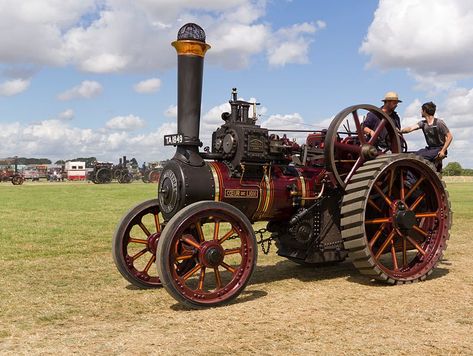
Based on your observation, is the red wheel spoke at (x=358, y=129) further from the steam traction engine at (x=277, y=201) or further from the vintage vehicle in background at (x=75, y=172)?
the vintage vehicle in background at (x=75, y=172)

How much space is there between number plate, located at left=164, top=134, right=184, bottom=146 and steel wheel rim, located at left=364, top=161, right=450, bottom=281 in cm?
228

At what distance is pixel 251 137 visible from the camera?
602cm

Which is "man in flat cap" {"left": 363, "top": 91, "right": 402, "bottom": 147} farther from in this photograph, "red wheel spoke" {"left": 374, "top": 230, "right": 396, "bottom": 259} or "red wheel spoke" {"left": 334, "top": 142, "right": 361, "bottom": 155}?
"red wheel spoke" {"left": 374, "top": 230, "right": 396, "bottom": 259}

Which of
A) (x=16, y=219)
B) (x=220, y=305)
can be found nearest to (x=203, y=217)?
(x=220, y=305)

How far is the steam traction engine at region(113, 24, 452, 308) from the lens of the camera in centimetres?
547

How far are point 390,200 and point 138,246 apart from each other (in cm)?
513

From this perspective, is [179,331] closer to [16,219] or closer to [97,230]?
[97,230]

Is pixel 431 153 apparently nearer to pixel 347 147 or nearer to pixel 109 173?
Result: pixel 347 147

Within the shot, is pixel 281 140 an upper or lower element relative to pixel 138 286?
upper

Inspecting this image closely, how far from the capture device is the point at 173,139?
19.5ft

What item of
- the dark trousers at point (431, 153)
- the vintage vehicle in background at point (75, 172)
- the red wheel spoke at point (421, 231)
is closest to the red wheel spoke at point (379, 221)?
the red wheel spoke at point (421, 231)

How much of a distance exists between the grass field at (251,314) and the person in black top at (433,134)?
1581mm

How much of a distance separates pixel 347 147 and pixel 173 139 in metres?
2.17

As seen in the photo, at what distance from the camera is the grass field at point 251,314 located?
4070 millimetres
